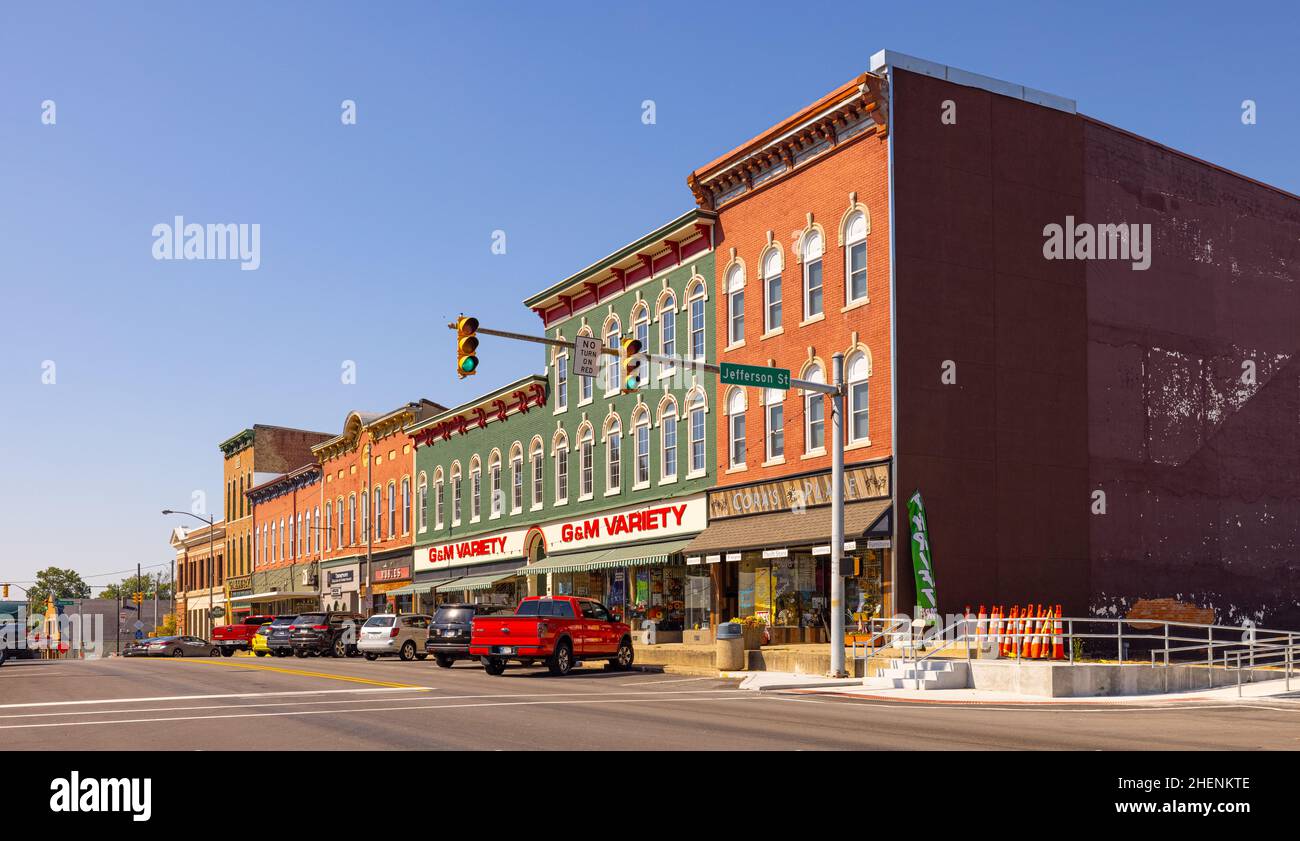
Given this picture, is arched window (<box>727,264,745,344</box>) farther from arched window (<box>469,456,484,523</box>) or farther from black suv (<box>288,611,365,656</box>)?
arched window (<box>469,456,484,523</box>)

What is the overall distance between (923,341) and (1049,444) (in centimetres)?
473

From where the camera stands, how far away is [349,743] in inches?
547

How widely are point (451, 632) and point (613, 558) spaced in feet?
26.4

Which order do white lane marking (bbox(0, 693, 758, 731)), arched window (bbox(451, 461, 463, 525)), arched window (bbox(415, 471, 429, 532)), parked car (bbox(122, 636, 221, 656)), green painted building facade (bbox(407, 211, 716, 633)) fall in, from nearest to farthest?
1. white lane marking (bbox(0, 693, 758, 731))
2. green painted building facade (bbox(407, 211, 716, 633))
3. arched window (bbox(451, 461, 463, 525))
4. parked car (bbox(122, 636, 221, 656))
5. arched window (bbox(415, 471, 429, 532))

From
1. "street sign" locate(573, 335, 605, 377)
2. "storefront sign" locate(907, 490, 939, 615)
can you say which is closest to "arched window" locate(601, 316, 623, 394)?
"storefront sign" locate(907, 490, 939, 615)

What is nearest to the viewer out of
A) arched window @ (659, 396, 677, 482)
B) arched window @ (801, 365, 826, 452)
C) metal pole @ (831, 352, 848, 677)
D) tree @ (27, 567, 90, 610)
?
metal pole @ (831, 352, 848, 677)

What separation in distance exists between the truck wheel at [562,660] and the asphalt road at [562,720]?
2.68m

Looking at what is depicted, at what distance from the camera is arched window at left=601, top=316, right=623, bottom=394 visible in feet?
143

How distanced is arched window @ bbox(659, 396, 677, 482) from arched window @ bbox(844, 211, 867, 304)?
9.49 metres

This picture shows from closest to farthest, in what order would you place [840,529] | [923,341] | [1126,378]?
[840,529], [923,341], [1126,378]

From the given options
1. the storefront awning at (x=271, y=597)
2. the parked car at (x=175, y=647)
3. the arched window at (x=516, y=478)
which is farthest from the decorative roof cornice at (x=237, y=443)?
the arched window at (x=516, y=478)

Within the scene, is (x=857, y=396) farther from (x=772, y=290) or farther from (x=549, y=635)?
(x=549, y=635)
